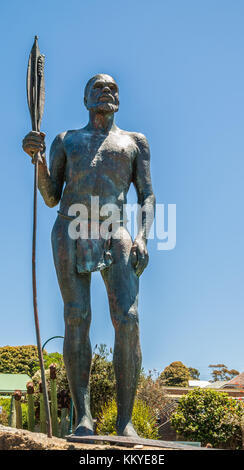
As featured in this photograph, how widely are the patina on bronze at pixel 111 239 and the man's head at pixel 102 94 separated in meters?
0.01

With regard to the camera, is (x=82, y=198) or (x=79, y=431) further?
(x=82, y=198)

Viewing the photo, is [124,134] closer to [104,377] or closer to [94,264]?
[94,264]

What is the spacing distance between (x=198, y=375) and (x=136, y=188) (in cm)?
8243

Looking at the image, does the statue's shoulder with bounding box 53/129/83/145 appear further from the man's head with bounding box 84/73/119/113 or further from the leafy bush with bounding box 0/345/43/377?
the leafy bush with bounding box 0/345/43/377

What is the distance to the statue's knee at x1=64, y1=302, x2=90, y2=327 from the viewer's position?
5.71 metres

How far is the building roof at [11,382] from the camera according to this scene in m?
53.3

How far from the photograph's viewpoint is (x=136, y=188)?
6.49 meters

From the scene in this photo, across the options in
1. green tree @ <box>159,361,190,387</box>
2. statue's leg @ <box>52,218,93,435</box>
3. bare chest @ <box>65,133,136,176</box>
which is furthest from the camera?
green tree @ <box>159,361,190,387</box>

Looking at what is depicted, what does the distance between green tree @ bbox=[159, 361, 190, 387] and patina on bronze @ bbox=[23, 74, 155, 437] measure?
66.5 meters

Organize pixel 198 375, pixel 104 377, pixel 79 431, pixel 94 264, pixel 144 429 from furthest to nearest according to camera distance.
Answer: pixel 198 375, pixel 104 377, pixel 144 429, pixel 94 264, pixel 79 431

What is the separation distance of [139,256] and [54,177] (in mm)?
1289

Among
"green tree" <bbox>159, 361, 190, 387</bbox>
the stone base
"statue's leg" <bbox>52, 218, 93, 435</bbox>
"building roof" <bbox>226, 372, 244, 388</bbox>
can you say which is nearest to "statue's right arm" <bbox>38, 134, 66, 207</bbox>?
"statue's leg" <bbox>52, 218, 93, 435</bbox>

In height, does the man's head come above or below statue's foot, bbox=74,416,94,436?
above
